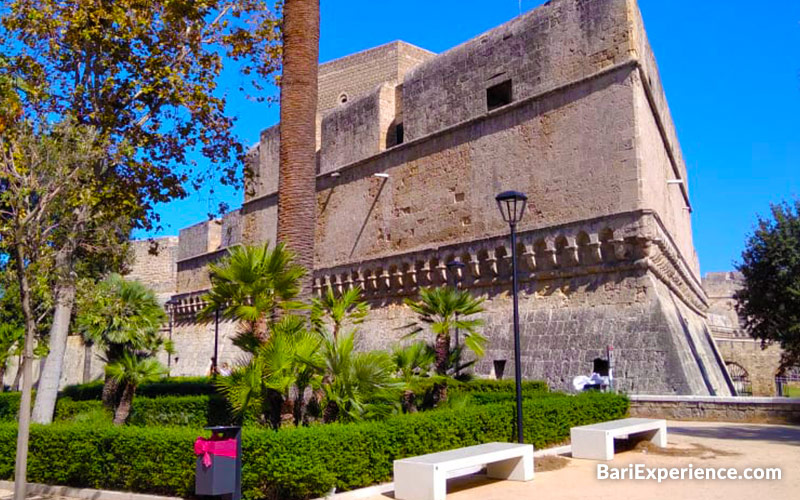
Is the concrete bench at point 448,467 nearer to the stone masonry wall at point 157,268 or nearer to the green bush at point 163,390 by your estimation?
the green bush at point 163,390

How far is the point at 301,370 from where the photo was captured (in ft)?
26.0

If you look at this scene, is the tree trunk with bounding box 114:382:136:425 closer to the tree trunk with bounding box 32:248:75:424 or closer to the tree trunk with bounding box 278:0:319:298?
the tree trunk with bounding box 32:248:75:424

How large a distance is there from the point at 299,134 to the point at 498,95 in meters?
10.0

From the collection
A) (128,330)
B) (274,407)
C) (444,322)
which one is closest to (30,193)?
(274,407)

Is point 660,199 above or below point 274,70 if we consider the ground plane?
below

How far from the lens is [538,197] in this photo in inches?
647

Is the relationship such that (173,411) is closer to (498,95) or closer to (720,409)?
(720,409)

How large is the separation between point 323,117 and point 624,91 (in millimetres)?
12143

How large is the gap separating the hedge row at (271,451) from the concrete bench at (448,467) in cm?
46

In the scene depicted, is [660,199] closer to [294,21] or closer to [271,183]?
[294,21]

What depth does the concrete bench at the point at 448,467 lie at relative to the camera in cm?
636

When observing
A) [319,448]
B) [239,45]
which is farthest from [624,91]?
[319,448]

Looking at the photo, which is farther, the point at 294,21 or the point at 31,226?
the point at 294,21

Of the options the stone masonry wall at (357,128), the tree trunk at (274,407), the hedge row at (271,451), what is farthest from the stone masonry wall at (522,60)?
the tree trunk at (274,407)
